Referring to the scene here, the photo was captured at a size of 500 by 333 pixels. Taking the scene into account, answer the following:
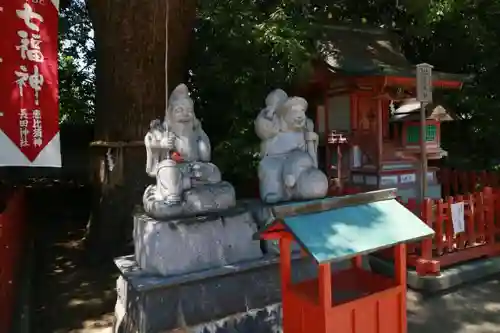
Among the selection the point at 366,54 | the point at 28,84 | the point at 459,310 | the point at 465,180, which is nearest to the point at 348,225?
the point at 459,310

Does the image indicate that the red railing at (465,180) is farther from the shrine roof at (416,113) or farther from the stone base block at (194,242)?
the stone base block at (194,242)

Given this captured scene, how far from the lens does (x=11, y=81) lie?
166 inches

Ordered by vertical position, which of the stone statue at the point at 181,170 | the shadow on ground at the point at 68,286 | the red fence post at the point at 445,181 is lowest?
the shadow on ground at the point at 68,286

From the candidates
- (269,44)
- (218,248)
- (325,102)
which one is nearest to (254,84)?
(269,44)

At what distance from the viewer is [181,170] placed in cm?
395

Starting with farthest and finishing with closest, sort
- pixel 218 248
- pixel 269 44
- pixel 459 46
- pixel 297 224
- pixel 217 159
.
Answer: pixel 459 46 < pixel 217 159 < pixel 269 44 < pixel 218 248 < pixel 297 224

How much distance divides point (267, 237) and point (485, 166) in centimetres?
833

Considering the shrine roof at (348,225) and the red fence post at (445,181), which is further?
the red fence post at (445,181)

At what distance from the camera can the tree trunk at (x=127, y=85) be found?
5.83 metres

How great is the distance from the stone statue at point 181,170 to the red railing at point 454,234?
8.90ft

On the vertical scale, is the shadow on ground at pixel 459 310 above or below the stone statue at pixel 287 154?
below

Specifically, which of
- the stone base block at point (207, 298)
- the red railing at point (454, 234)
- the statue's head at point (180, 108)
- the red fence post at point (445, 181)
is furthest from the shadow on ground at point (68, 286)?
the red fence post at point (445, 181)

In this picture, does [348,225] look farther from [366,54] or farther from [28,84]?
[366,54]

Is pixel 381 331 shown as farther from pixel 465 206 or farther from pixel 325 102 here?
pixel 325 102
